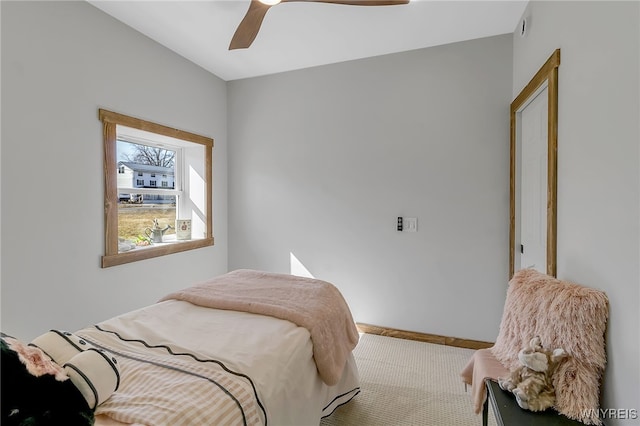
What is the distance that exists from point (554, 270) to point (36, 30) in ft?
10.9

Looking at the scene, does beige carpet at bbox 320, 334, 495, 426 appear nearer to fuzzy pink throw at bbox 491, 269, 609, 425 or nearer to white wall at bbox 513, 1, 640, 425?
fuzzy pink throw at bbox 491, 269, 609, 425

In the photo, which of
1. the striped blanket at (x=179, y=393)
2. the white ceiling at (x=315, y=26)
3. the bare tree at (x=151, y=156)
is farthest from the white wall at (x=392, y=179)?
the striped blanket at (x=179, y=393)

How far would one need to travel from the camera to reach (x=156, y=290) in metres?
2.78

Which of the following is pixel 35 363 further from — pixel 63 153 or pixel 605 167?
pixel 605 167

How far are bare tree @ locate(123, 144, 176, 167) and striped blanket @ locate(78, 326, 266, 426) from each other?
2.17 m

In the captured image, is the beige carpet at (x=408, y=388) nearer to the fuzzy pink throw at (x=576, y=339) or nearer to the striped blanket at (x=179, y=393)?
the fuzzy pink throw at (x=576, y=339)

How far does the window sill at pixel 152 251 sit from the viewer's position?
238cm

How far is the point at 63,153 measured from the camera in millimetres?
2062

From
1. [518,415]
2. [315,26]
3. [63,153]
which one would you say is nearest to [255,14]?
[315,26]

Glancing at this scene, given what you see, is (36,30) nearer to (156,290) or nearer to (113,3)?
(113,3)

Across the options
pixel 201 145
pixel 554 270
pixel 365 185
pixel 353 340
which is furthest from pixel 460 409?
pixel 201 145

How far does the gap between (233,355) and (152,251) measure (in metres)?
1.90

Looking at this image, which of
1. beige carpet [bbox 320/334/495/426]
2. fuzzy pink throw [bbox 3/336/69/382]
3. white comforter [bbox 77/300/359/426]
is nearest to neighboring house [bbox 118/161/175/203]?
white comforter [bbox 77/300/359/426]

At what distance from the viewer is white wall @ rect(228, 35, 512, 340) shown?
2.65 m
